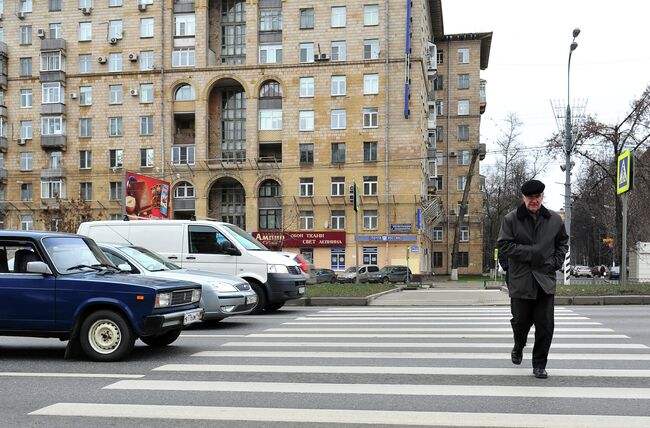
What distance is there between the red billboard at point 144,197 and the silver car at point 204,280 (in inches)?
669

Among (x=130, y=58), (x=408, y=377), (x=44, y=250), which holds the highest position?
(x=130, y=58)

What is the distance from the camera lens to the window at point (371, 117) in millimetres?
51541

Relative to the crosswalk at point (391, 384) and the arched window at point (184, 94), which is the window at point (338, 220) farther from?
the crosswalk at point (391, 384)

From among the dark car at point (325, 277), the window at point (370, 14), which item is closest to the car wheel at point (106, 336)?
the dark car at point (325, 277)

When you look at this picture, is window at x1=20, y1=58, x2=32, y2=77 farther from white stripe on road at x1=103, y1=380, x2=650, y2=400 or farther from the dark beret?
the dark beret

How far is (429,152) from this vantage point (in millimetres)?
63438

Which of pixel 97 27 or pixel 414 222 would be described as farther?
pixel 97 27

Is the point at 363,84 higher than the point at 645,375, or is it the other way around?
the point at 363,84

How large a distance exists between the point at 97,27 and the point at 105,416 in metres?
55.2

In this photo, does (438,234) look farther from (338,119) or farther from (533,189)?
(533,189)

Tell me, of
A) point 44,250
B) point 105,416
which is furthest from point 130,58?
point 105,416

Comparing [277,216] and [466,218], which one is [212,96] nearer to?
[277,216]

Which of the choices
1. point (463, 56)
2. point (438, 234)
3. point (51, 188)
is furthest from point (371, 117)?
point (51, 188)

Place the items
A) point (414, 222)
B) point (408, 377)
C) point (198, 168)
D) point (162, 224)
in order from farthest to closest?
point (198, 168) < point (414, 222) < point (162, 224) < point (408, 377)
